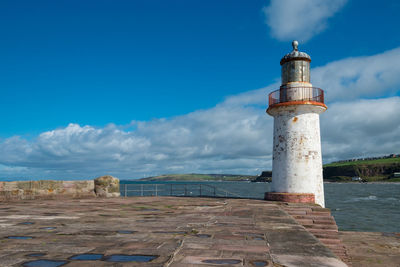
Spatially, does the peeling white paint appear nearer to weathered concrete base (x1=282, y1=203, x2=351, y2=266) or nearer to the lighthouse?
the lighthouse

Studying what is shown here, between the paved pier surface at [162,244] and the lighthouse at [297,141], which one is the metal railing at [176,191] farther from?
the paved pier surface at [162,244]

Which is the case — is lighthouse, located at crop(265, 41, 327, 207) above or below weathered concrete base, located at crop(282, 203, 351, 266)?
above

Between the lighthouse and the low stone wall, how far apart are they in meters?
7.61

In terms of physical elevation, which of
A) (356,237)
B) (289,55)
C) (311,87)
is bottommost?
(356,237)

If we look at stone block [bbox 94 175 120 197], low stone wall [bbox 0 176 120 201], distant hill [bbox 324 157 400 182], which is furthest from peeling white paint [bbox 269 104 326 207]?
distant hill [bbox 324 157 400 182]

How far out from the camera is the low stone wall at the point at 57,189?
523 inches

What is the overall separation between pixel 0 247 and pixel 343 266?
14.4ft

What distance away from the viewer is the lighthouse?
13695mm

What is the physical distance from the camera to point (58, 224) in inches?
266

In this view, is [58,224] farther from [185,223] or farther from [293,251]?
[293,251]

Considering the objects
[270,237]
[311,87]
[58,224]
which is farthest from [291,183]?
[58,224]

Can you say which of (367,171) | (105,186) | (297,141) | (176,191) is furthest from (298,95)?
(367,171)

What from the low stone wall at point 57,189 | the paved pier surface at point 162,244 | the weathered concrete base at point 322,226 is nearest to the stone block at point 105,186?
the low stone wall at point 57,189

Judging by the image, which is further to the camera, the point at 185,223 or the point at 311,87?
the point at 311,87
